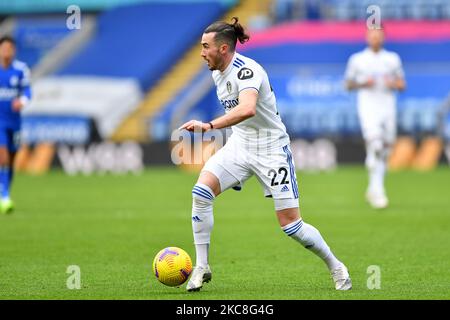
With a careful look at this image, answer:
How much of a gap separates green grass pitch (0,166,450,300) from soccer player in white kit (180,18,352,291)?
380 millimetres

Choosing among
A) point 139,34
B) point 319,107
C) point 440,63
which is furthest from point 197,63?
point 440,63

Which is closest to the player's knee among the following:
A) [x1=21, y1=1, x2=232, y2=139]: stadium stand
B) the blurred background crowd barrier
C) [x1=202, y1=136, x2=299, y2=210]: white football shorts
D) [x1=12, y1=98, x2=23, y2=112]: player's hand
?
[x1=202, y1=136, x2=299, y2=210]: white football shorts

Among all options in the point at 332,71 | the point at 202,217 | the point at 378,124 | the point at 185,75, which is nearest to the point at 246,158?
the point at 202,217

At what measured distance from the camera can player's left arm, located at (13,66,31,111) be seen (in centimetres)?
1705

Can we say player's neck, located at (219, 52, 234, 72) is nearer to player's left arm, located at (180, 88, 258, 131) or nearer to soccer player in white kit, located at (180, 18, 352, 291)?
soccer player in white kit, located at (180, 18, 352, 291)

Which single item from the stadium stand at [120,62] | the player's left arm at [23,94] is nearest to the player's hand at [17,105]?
the player's left arm at [23,94]

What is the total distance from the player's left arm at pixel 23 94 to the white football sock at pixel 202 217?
26.3 feet

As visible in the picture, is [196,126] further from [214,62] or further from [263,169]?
[263,169]

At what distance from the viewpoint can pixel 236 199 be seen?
20.8 m

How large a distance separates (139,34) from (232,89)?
26.8m

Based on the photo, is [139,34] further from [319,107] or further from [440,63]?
[440,63]

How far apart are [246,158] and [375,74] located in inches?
348

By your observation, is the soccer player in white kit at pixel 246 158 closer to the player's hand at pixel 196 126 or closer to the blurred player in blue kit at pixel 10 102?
the player's hand at pixel 196 126

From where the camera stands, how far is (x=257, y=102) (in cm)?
948
